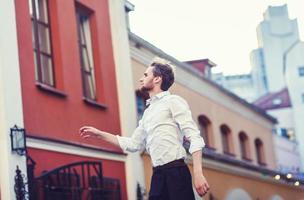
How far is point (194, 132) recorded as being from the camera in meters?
5.83

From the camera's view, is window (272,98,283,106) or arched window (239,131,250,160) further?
window (272,98,283,106)

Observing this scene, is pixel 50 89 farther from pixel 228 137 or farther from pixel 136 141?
pixel 228 137

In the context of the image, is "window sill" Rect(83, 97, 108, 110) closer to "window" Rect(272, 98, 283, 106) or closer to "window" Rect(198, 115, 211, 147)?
"window" Rect(198, 115, 211, 147)

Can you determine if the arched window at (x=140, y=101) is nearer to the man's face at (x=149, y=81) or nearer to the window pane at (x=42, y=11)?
the window pane at (x=42, y=11)

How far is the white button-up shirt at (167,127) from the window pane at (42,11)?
7.30m

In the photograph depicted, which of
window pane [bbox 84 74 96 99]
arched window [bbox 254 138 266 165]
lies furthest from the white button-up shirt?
arched window [bbox 254 138 266 165]

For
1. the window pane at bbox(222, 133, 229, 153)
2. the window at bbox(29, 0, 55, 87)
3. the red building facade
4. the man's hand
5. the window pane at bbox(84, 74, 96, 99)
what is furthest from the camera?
the window pane at bbox(222, 133, 229, 153)

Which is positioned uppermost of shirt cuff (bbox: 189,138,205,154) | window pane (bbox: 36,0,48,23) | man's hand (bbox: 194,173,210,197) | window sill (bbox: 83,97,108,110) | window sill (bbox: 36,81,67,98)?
window pane (bbox: 36,0,48,23)

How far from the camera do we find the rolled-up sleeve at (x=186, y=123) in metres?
5.74

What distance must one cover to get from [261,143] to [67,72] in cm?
1602

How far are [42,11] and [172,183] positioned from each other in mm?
8008

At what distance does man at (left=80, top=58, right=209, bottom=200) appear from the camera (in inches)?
226

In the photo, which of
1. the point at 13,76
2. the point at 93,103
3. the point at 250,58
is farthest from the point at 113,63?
the point at 250,58

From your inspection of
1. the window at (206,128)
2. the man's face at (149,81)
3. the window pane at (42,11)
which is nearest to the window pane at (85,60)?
the window pane at (42,11)
